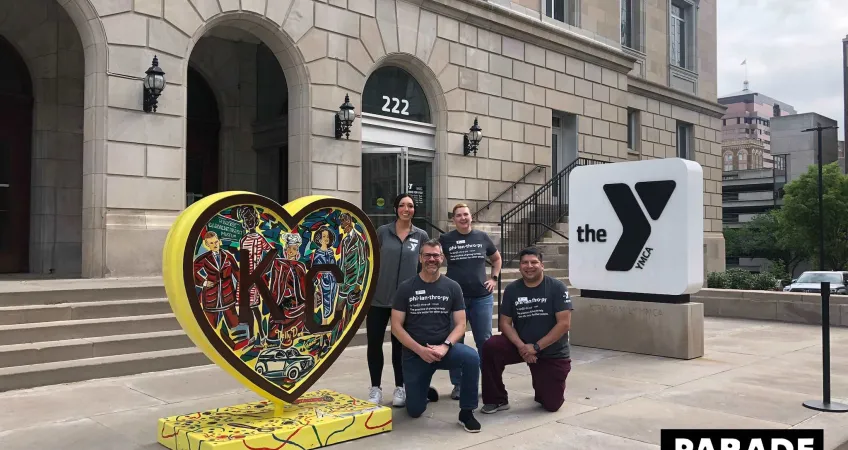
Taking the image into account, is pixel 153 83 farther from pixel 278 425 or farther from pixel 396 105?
pixel 278 425

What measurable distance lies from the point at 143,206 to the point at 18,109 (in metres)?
3.68

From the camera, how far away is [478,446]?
16.6 feet

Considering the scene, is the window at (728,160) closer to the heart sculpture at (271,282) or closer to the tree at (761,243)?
the tree at (761,243)

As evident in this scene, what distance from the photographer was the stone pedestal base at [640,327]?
8.91 m

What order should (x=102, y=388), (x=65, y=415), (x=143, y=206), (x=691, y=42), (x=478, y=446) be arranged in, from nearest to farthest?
(x=478, y=446), (x=65, y=415), (x=102, y=388), (x=143, y=206), (x=691, y=42)

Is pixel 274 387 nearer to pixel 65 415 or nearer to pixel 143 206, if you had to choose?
pixel 65 415

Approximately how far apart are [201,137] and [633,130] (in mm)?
14144


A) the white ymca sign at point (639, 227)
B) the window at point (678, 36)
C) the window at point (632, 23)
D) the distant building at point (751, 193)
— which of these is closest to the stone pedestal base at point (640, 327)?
the white ymca sign at point (639, 227)

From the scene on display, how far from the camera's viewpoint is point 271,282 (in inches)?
202

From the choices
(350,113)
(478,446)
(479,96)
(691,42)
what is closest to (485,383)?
(478,446)

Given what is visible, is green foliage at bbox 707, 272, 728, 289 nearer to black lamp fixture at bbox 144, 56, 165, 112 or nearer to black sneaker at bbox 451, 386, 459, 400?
black sneaker at bbox 451, 386, 459, 400

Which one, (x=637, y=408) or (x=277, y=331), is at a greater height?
(x=277, y=331)

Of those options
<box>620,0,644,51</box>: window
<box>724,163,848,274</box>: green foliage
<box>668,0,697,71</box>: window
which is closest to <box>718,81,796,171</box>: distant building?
<box>724,163,848,274</box>: green foliage

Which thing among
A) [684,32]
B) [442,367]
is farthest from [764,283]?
[442,367]
